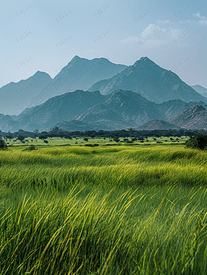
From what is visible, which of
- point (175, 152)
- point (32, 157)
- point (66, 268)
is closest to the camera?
point (66, 268)

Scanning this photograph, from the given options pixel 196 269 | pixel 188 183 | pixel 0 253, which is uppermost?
pixel 0 253

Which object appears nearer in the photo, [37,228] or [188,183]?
[37,228]

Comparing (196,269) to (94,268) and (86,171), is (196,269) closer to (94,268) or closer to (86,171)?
(94,268)

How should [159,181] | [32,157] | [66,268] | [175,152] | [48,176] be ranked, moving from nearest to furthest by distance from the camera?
[66,268] < [159,181] < [48,176] < [32,157] < [175,152]

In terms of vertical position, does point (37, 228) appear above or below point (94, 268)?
above

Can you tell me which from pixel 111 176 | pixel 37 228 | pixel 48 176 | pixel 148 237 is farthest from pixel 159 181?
pixel 37 228

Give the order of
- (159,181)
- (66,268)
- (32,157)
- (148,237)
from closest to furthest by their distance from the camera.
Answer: (66,268), (148,237), (159,181), (32,157)

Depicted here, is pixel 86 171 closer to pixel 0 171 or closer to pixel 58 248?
pixel 0 171

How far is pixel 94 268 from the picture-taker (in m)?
2.54

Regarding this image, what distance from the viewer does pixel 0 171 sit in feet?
33.5

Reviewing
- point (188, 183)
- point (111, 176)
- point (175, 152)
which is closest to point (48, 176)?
point (111, 176)

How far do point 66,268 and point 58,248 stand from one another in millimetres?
238

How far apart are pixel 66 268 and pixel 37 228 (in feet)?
2.65

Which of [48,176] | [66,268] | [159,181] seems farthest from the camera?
[48,176]
